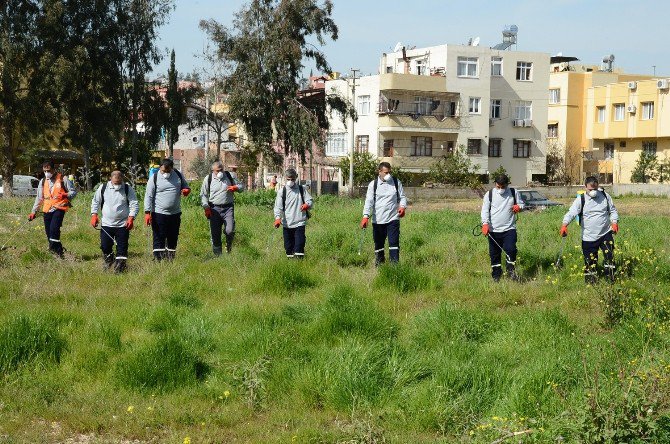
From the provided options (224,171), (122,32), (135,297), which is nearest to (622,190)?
(122,32)

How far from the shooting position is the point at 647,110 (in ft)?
206

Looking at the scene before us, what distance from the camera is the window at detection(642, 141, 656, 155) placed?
63500mm

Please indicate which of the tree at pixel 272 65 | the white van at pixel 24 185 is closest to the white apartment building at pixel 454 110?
the tree at pixel 272 65

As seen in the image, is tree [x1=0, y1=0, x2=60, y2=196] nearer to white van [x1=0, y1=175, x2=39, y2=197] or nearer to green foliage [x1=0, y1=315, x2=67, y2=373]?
white van [x1=0, y1=175, x2=39, y2=197]

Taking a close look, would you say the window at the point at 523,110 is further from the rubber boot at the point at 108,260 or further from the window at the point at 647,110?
the rubber boot at the point at 108,260

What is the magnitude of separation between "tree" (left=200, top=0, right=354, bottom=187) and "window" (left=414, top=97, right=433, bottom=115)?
1609 cm

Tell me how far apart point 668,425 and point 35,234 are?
12837 millimetres

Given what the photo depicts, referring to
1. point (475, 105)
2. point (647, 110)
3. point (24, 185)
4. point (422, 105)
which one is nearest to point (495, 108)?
point (475, 105)

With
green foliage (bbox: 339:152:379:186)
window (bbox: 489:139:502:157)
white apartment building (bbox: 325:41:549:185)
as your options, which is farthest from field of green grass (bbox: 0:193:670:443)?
window (bbox: 489:139:502:157)

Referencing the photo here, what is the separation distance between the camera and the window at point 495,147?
63594 millimetres

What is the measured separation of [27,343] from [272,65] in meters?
36.4

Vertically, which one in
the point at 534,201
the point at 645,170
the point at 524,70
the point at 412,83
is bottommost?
the point at 534,201

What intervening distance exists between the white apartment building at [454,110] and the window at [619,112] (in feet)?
18.2

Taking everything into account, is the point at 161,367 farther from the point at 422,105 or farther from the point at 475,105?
the point at 475,105
